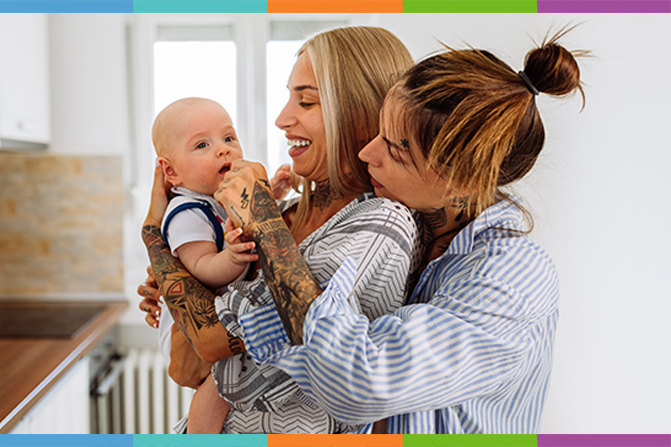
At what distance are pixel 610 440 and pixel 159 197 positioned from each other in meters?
1.05

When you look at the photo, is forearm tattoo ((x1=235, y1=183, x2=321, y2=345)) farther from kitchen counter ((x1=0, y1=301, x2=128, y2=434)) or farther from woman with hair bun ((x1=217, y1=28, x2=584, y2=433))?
kitchen counter ((x1=0, y1=301, x2=128, y2=434))

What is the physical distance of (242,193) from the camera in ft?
2.54

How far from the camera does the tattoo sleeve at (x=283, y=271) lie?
678 mm

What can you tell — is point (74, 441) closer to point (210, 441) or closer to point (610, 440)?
point (210, 441)

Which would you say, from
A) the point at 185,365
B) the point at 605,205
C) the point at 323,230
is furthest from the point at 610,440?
the point at 185,365

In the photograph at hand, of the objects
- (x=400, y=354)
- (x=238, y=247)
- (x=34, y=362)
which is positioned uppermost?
(x=238, y=247)

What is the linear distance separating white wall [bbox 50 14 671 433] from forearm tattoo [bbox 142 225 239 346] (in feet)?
2.14

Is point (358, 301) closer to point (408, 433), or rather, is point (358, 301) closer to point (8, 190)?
point (408, 433)

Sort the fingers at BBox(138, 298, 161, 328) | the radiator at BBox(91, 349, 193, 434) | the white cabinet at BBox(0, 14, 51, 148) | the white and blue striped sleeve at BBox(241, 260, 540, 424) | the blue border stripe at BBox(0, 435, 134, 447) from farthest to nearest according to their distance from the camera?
the radiator at BBox(91, 349, 193, 434) → the white cabinet at BBox(0, 14, 51, 148) → the fingers at BBox(138, 298, 161, 328) → the blue border stripe at BBox(0, 435, 134, 447) → the white and blue striped sleeve at BBox(241, 260, 540, 424)

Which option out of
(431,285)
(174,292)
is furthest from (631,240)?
(174,292)

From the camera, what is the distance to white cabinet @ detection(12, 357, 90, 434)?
1.62m

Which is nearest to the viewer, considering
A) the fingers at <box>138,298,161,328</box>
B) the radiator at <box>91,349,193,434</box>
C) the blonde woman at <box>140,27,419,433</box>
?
the blonde woman at <box>140,27,419,433</box>

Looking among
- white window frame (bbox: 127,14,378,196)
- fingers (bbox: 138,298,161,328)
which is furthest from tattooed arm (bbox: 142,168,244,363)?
white window frame (bbox: 127,14,378,196)
